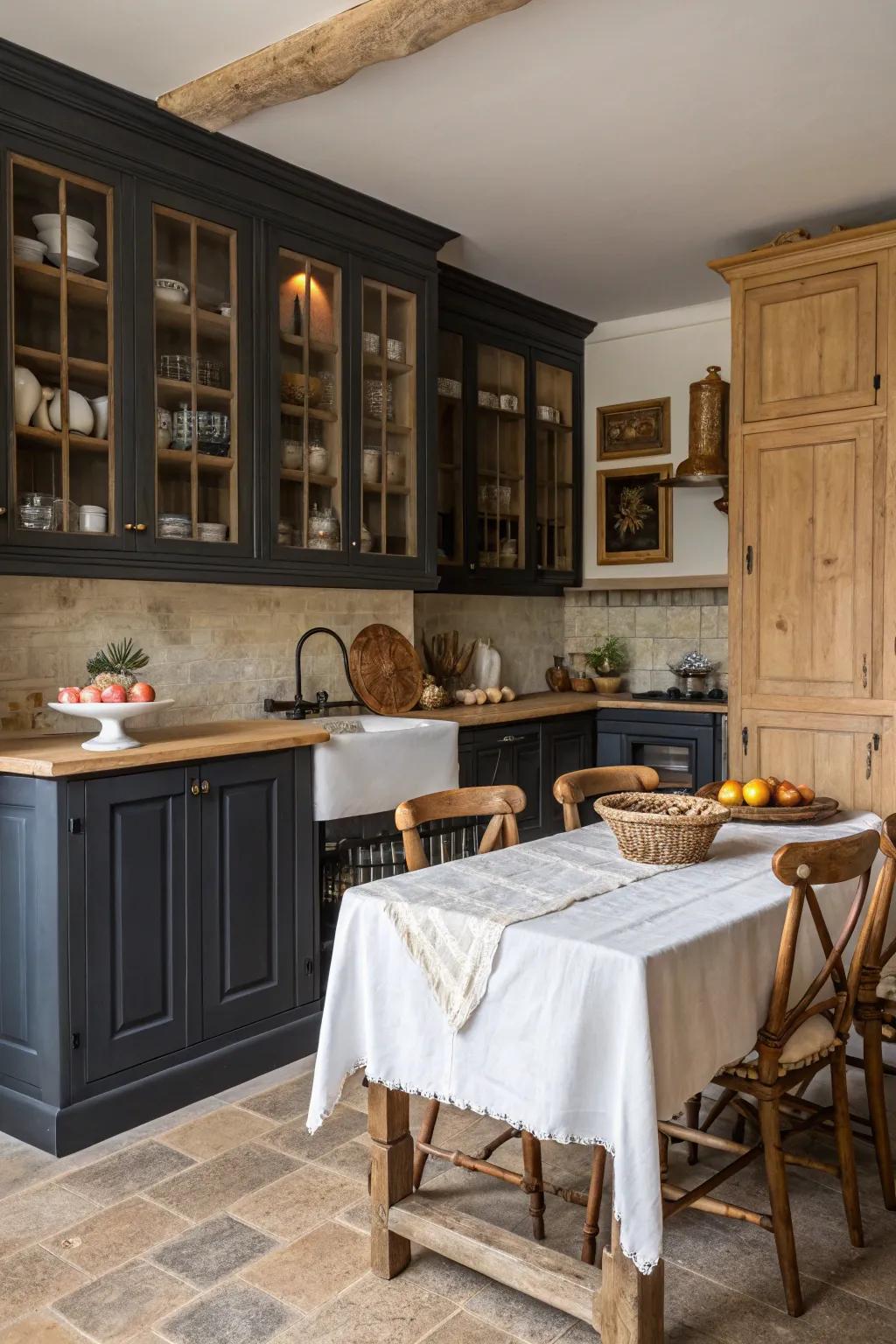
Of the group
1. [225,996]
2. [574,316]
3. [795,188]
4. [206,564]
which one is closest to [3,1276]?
[225,996]

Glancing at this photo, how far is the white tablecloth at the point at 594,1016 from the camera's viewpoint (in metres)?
1.77

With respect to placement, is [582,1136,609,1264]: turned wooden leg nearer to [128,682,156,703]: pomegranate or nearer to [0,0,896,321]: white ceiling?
[128,682,156,703]: pomegranate

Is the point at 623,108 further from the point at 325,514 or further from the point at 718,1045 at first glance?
the point at 718,1045

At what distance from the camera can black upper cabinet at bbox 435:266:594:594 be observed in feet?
16.5

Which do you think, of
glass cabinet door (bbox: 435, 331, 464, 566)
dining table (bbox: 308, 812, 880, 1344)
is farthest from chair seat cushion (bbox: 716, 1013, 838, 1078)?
glass cabinet door (bbox: 435, 331, 464, 566)

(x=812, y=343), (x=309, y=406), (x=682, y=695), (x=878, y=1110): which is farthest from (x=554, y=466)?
Answer: (x=878, y=1110)

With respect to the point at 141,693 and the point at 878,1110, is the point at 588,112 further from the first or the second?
the point at 878,1110

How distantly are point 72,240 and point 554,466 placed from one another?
3.03 meters

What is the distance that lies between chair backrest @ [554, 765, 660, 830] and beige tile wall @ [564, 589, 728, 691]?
243cm

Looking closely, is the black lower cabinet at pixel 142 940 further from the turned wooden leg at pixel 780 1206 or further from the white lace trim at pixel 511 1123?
the turned wooden leg at pixel 780 1206

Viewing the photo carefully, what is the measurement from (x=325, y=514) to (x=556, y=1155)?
2.34 meters

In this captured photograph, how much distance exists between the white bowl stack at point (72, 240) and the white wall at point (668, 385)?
10.6 ft

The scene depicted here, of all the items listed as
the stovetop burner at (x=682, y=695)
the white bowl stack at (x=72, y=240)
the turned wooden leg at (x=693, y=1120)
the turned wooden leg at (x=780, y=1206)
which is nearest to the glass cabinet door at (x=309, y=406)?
the white bowl stack at (x=72, y=240)

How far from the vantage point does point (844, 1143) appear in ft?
7.61
